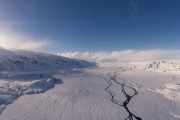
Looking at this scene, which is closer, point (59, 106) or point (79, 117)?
point (79, 117)

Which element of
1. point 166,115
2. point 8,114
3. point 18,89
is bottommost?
point 166,115

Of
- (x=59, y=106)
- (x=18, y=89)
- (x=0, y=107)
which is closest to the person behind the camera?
(x=0, y=107)

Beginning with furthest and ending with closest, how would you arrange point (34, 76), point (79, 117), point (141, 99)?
point (34, 76)
point (141, 99)
point (79, 117)

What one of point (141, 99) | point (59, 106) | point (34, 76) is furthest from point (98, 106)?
point (34, 76)

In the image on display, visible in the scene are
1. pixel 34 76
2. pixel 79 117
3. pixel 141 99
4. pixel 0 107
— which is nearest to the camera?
pixel 79 117

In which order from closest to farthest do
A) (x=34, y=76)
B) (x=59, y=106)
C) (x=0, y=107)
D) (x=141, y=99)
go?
(x=0, y=107) < (x=59, y=106) < (x=141, y=99) < (x=34, y=76)

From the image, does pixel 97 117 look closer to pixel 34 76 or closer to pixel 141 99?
pixel 141 99

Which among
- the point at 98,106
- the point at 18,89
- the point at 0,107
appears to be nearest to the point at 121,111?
the point at 98,106

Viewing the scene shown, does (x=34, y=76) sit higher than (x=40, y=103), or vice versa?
(x=34, y=76)

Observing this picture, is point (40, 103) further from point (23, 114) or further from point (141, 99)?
point (141, 99)
